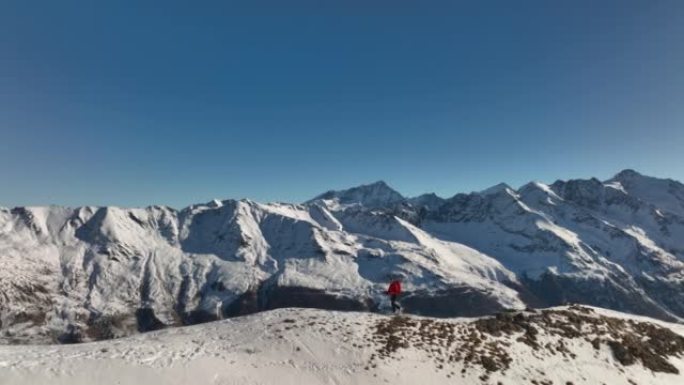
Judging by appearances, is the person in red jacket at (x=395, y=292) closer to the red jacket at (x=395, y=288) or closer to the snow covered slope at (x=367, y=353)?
the red jacket at (x=395, y=288)

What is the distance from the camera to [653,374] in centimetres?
3456

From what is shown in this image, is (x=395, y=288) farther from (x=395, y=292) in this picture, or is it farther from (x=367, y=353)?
(x=367, y=353)

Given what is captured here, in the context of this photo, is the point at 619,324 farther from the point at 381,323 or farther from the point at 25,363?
the point at 25,363

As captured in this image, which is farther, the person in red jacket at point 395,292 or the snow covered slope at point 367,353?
the person in red jacket at point 395,292

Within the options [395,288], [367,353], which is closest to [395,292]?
[395,288]

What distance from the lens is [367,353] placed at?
3138 centimetres

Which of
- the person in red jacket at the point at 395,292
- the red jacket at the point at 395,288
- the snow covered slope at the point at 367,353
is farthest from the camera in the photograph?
the red jacket at the point at 395,288

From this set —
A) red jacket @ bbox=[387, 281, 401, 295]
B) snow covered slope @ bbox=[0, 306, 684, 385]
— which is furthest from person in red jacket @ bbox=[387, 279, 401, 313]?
snow covered slope @ bbox=[0, 306, 684, 385]

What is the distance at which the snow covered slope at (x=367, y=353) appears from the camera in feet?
88.3

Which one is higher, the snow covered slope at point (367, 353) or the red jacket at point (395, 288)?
the red jacket at point (395, 288)

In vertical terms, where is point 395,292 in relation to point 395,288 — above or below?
below

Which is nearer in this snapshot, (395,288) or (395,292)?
(395,292)

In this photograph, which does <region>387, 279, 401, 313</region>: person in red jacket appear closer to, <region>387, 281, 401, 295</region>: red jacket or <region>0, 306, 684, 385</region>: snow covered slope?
<region>387, 281, 401, 295</region>: red jacket

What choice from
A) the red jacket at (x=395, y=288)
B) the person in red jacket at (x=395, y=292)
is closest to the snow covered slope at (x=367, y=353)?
the person in red jacket at (x=395, y=292)
